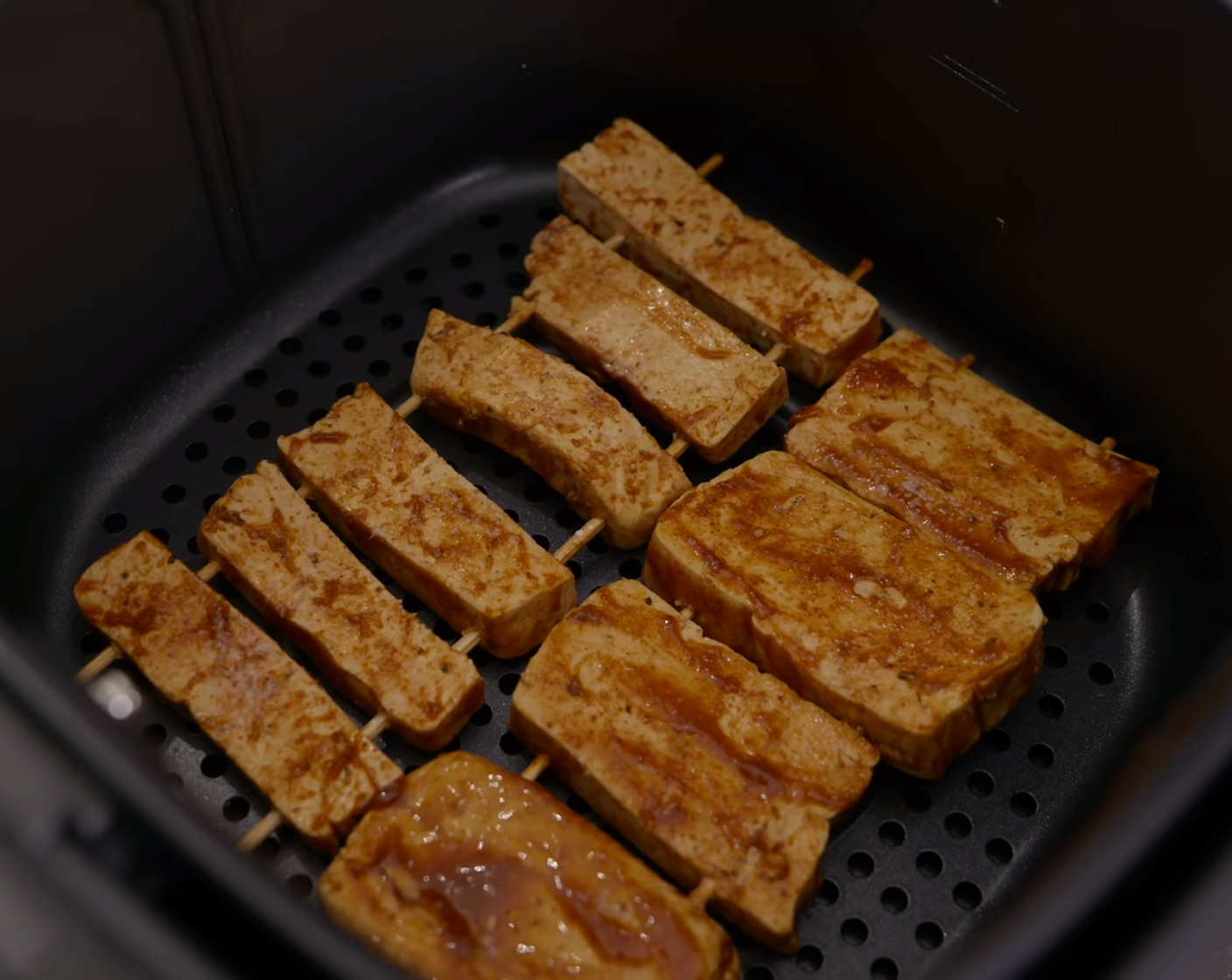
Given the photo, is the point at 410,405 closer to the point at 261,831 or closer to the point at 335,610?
the point at 335,610

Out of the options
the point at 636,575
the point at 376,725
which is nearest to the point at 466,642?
the point at 376,725

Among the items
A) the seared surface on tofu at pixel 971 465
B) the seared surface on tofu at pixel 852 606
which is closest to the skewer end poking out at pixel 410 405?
the seared surface on tofu at pixel 852 606

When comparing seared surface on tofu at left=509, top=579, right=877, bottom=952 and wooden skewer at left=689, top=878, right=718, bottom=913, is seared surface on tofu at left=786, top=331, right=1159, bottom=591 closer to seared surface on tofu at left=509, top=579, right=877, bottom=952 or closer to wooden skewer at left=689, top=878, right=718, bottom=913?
seared surface on tofu at left=509, top=579, right=877, bottom=952

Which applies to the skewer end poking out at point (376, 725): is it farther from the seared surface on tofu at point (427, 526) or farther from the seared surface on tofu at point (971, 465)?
the seared surface on tofu at point (971, 465)

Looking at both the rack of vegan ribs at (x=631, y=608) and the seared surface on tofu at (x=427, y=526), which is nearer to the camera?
the rack of vegan ribs at (x=631, y=608)

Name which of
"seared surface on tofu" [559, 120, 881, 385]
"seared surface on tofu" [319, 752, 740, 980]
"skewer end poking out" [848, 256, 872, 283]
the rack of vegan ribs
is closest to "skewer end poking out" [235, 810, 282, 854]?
the rack of vegan ribs
